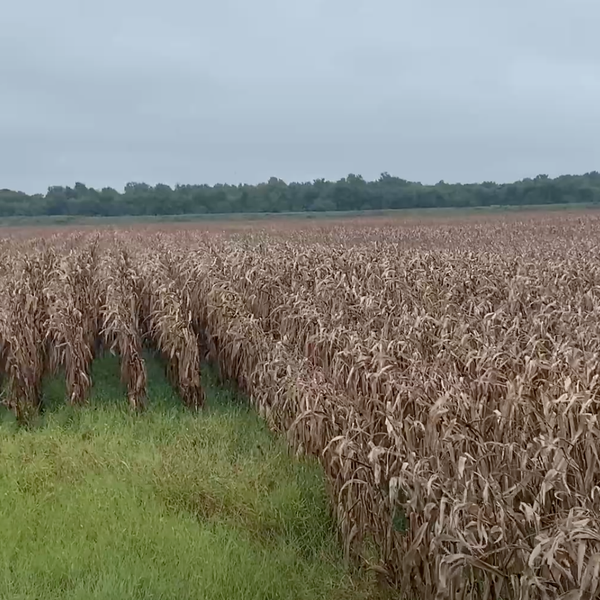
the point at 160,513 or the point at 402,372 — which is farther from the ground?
the point at 402,372

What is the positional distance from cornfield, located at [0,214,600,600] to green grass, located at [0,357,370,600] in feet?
0.97

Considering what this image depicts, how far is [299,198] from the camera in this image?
6212 cm

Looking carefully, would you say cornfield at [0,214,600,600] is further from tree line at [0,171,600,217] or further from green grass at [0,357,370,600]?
tree line at [0,171,600,217]

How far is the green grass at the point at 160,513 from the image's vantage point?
14.0 feet

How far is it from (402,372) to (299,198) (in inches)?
2267

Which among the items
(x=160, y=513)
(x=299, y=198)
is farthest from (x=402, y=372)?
(x=299, y=198)

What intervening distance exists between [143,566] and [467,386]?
7.27 feet

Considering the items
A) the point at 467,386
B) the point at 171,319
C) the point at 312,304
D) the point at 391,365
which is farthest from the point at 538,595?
the point at 171,319

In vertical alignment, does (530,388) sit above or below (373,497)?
above

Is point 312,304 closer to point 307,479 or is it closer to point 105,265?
point 307,479

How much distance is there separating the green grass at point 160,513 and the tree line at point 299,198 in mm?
53594

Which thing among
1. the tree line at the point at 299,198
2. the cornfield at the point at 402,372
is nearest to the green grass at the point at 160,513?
the cornfield at the point at 402,372

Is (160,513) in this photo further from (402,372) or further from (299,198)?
(299,198)

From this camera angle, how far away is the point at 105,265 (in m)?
11.4
